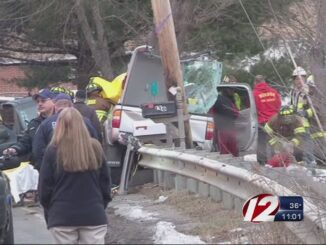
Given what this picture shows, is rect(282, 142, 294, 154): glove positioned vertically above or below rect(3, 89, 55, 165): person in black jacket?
below

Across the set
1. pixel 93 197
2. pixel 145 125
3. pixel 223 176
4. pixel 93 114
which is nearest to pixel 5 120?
pixel 145 125

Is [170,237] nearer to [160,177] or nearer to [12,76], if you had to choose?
[160,177]

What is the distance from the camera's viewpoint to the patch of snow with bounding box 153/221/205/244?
8039mm

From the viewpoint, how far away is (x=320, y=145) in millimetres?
8867

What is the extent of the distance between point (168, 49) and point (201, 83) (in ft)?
4.63

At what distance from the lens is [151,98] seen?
14.5 metres

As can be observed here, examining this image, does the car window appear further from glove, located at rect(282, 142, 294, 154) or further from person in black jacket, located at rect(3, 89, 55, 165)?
glove, located at rect(282, 142, 294, 154)

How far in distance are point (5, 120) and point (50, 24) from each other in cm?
625

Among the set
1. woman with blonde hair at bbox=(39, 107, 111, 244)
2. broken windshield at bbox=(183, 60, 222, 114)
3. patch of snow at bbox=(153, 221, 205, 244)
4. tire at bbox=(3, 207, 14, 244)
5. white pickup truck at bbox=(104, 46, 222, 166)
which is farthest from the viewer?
broken windshield at bbox=(183, 60, 222, 114)

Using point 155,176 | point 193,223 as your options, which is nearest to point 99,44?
point 155,176

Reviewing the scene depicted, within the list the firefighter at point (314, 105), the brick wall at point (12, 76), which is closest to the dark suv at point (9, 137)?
the firefighter at point (314, 105)

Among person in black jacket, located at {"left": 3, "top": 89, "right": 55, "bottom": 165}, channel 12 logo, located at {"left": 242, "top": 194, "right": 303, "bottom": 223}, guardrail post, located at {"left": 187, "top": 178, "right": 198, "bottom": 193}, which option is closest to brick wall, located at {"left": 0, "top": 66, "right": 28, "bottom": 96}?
guardrail post, located at {"left": 187, "top": 178, "right": 198, "bottom": 193}

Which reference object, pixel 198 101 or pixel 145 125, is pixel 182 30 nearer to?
pixel 198 101

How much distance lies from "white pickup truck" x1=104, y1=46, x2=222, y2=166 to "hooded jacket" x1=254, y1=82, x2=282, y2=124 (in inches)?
34.4
